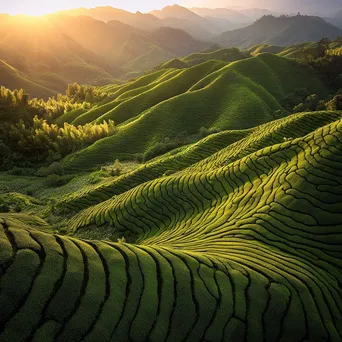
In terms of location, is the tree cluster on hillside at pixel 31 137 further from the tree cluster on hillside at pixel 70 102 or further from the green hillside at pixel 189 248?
Result: the tree cluster on hillside at pixel 70 102

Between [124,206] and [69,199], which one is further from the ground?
[124,206]

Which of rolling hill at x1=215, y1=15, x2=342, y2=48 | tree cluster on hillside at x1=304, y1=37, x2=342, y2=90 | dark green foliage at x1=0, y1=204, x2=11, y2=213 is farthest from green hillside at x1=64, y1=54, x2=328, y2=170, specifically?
rolling hill at x1=215, y1=15, x2=342, y2=48

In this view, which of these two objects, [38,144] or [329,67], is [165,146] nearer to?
[38,144]

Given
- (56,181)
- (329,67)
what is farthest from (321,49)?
(56,181)

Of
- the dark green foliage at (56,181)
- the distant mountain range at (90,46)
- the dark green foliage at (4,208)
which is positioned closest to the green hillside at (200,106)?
the dark green foliage at (56,181)

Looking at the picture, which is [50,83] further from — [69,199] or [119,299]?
[119,299]

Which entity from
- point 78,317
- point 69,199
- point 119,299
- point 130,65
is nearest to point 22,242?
point 78,317
